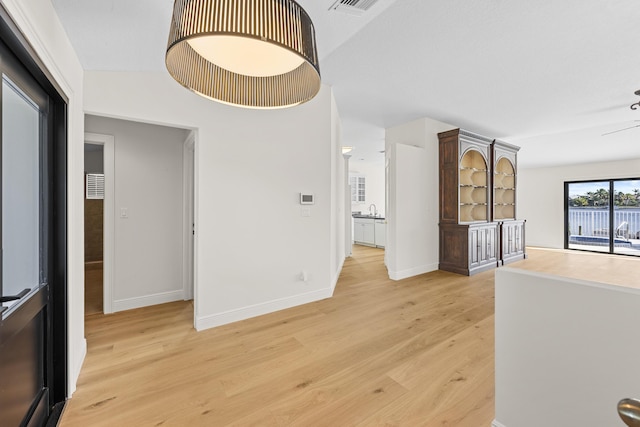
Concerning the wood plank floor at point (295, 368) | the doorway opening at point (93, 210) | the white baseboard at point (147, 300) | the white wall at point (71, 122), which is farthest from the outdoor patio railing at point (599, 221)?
the doorway opening at point (93, 210)

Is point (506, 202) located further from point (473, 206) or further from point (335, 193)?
point (335, 193)

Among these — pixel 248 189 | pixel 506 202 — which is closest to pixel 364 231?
pixel 506 202

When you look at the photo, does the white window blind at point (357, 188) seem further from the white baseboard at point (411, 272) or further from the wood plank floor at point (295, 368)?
the wood plank floor at point (295, 368)

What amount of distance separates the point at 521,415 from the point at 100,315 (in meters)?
3.66

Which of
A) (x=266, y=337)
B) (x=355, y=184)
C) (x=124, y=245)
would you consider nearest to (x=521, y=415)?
(x=266, y=337)

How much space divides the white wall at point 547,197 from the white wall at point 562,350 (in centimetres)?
893

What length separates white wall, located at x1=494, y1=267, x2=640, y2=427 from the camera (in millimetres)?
1069

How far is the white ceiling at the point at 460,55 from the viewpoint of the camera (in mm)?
1653

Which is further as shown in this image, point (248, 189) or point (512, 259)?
point (512, 259)

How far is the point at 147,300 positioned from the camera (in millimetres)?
3164

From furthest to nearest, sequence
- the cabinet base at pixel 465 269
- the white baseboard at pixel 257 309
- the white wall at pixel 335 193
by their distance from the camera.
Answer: the cabinet base at pixel 465 269 → the white wall at pixel 335 193 → the white baseboard at pixel 257 309

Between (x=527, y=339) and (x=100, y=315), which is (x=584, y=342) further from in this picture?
(x=100, y=315)

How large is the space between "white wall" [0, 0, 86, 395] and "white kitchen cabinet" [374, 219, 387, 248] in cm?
623

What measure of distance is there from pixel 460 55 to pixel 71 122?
333 cm
